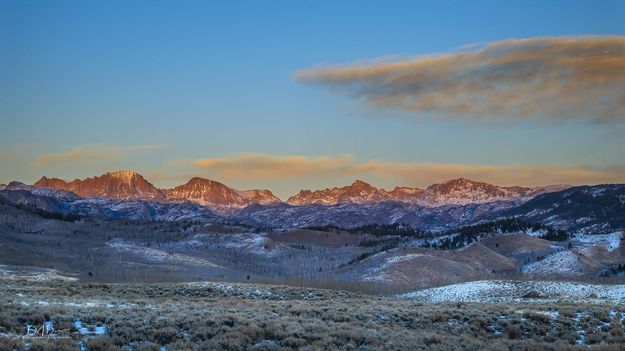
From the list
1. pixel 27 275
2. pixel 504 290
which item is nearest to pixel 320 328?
pixel 504 290

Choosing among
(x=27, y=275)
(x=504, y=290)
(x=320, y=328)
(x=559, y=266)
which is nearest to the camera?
(x=320, y=328)

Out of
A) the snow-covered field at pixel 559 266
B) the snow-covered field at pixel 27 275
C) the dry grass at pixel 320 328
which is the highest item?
the dry grass at pixel 320 328

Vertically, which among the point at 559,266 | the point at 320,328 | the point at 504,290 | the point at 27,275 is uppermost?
the point at 320,328

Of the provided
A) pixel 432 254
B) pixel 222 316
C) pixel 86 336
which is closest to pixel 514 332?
pixel 222 316

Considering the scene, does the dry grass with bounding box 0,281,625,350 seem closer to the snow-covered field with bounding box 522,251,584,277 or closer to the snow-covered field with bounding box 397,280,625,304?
the snow-covered field with bounding box 397,280,625,304

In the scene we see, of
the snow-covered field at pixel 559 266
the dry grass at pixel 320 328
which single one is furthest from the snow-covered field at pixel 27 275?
the snow-covered field at pixel 559 266

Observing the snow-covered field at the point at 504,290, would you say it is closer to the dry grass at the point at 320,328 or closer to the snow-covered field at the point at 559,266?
the dry grass at the point at 320,328

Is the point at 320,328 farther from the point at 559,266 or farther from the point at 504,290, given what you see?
the point at 559,266

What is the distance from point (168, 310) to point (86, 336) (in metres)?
9.03

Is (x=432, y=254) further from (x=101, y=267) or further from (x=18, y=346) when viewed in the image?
(x=18, y=346)

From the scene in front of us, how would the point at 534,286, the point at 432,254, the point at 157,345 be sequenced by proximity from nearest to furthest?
the point at 157,345 < the point at 534,286 < the point at 432,254

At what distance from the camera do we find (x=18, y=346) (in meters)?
18.7

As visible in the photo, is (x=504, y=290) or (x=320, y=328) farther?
(x=504, y=290)

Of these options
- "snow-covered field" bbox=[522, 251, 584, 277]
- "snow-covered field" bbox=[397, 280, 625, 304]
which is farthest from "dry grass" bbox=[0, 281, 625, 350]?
"snow-covered field" bbox=[522, 251, 584, 277]
